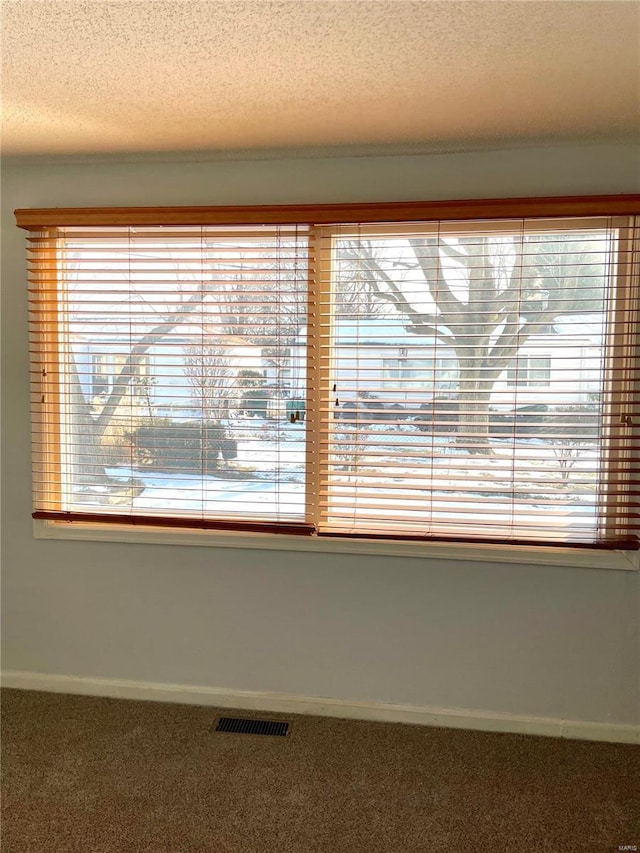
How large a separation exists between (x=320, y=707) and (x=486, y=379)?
1.58m

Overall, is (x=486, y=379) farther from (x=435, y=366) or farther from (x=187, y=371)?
(x=187, y=371)

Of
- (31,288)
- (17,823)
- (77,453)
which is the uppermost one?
(31,288)

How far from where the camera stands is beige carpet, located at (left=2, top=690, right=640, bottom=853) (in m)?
1.93

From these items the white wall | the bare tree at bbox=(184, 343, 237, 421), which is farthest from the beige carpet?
the bare tree at bbox=(184, 343, 237, 421)

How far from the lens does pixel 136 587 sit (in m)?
2.75

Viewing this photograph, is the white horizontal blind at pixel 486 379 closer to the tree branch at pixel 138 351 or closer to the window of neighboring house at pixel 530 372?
the window of neighboring house at pixel 530 372

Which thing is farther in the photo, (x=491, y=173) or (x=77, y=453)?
(x=77, y=453)

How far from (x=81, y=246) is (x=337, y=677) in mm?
2209

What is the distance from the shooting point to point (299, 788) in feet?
7.09

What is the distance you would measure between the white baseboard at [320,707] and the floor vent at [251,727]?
0.09 m

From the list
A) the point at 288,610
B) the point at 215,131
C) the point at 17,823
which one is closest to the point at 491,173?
the point at 215,131

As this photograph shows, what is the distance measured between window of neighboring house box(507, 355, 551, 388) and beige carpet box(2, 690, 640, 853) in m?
1.45

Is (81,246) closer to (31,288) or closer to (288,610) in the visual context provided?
(31,288)

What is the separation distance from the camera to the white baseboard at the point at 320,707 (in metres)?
2.48
